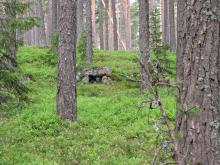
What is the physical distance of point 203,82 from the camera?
445 centimetres

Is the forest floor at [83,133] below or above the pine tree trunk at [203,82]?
below

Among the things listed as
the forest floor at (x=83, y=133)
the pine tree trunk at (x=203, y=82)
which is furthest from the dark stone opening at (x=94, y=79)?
the pine tree trunk at (x=203, y=82)

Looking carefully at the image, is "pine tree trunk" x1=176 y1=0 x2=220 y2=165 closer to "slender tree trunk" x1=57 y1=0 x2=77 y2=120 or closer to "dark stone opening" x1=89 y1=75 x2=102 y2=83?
"slender tree trunk" x1=57 y1=0 x2=77 y2=120

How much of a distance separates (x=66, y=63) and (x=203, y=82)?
8543mm

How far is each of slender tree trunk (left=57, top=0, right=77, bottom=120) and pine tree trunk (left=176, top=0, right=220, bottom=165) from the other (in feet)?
27.2

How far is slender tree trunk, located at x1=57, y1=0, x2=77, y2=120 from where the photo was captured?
491 inches

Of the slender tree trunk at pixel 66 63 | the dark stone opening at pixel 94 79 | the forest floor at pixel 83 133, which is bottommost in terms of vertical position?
the forest floor at pixel 83 133

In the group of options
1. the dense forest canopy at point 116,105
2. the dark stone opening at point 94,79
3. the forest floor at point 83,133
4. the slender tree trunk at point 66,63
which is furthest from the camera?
the dark stone opening at point 94,79

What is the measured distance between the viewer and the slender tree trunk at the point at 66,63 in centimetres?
1248

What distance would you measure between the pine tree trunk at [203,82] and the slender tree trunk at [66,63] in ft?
27.2

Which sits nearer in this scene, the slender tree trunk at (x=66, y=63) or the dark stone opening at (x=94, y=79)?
the slender tree trunk at (x=66, y=63)

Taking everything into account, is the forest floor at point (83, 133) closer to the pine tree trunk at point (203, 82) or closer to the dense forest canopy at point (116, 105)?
the dense forest canopy at point (116, 105)

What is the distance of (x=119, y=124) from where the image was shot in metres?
12.4

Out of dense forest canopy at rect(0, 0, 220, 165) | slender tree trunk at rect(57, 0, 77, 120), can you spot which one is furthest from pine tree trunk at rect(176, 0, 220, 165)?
slender tree trunk at rect(57, 0, 77, 120)
